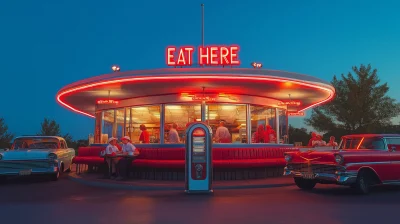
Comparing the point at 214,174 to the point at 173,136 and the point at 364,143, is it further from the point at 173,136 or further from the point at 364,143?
the point at 364,143

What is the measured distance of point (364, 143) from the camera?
11.5 meters

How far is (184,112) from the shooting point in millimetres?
17141

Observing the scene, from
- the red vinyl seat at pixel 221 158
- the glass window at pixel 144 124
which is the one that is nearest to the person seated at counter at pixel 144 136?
the glass window at pixel 144 124

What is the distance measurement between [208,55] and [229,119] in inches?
130

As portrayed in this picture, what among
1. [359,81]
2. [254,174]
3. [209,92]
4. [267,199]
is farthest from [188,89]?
[359,81]

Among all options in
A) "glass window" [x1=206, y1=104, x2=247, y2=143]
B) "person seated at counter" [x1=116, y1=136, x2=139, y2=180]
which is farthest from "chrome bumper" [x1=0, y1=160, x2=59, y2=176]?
"glass window" [x1=206, y1=104, x2=247, y2=143]

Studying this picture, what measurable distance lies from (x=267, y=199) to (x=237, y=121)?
7.86 meters

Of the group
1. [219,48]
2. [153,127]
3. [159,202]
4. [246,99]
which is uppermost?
[219,48]

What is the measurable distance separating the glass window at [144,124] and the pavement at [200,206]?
17.3ft

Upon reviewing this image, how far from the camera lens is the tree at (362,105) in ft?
113

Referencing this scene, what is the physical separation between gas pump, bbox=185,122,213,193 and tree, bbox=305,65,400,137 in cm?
2699

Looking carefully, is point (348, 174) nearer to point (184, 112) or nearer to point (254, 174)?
point (254, 174)

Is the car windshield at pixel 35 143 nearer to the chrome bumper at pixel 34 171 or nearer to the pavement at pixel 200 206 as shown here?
the chrome bumper at pixel 34 171

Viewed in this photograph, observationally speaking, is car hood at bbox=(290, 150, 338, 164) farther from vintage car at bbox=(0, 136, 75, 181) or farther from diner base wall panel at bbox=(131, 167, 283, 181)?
vintage car at bbox=(0, 136, 75, 181)
